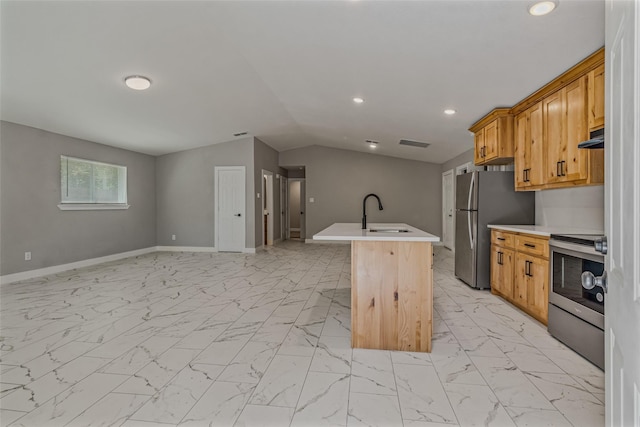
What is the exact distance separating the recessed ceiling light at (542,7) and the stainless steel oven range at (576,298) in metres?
1.54

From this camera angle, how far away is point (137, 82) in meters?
3.80

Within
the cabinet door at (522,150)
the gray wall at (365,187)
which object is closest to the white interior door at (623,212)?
the cabinet door at (522,150)

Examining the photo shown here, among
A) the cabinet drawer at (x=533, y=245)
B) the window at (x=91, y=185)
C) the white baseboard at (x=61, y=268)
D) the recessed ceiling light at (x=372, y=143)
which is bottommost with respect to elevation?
the white baseboard at (x=61, y=268)

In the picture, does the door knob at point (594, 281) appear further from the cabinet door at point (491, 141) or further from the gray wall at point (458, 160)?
the gray wall at point (458, 160)

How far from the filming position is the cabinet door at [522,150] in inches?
141

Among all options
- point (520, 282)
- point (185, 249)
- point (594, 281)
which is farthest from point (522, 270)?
point (185, 249)

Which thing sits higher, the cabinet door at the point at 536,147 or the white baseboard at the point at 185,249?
the cabinet door at the point at 536,147

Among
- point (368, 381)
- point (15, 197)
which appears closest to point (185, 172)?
point (15, 197)

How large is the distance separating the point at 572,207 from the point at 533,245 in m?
0.71

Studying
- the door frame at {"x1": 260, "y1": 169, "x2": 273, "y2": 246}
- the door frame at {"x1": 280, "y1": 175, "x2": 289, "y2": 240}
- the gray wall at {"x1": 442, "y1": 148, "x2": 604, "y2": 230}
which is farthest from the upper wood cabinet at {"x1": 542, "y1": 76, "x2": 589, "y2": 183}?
the door frame at {"x1": 280, "y1": 175, "x2": 289, "y2": 240}

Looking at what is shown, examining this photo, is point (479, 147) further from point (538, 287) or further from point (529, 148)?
point (538, 287)

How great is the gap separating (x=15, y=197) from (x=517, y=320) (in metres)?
6.41

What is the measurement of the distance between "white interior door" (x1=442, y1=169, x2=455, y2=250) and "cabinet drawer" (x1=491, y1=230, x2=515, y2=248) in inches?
163

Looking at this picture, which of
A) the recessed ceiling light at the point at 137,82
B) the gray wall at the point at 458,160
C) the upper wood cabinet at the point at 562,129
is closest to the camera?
the upper wood cabinet at the point at 562,129
